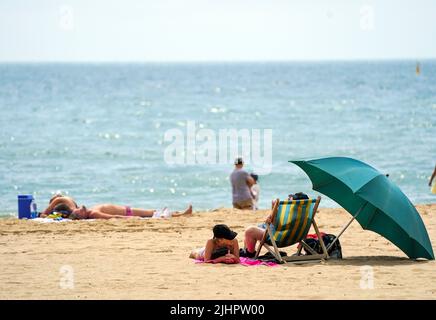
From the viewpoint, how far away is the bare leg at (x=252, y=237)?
939cm

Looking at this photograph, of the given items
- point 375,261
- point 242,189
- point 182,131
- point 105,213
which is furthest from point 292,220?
point 182,131

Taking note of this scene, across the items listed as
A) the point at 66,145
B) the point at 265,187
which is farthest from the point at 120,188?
the point at 66,145

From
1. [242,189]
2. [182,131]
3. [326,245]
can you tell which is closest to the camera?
[326,245]

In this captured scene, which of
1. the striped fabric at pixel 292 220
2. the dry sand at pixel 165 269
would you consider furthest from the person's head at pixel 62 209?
the striped fabric at pixel 292 220

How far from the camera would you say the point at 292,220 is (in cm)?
911

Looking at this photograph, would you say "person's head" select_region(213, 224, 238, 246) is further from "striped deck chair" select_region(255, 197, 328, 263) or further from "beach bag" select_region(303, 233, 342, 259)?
"beach bag" select_region(303, 233, 342, 259)

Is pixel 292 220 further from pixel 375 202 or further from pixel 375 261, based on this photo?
pixel 375 261

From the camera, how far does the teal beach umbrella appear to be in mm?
9031

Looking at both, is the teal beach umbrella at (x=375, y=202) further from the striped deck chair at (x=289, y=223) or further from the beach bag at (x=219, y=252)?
the beach bag at (x=219, y=252)

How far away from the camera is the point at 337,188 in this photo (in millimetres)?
9625

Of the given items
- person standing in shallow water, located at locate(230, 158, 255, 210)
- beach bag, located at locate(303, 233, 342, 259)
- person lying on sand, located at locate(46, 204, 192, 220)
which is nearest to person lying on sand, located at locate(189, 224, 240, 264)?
beach bag, located at locate(303, 233, 342, 259)

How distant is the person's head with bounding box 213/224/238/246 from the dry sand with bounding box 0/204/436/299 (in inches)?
10.6

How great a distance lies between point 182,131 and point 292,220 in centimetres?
2796
